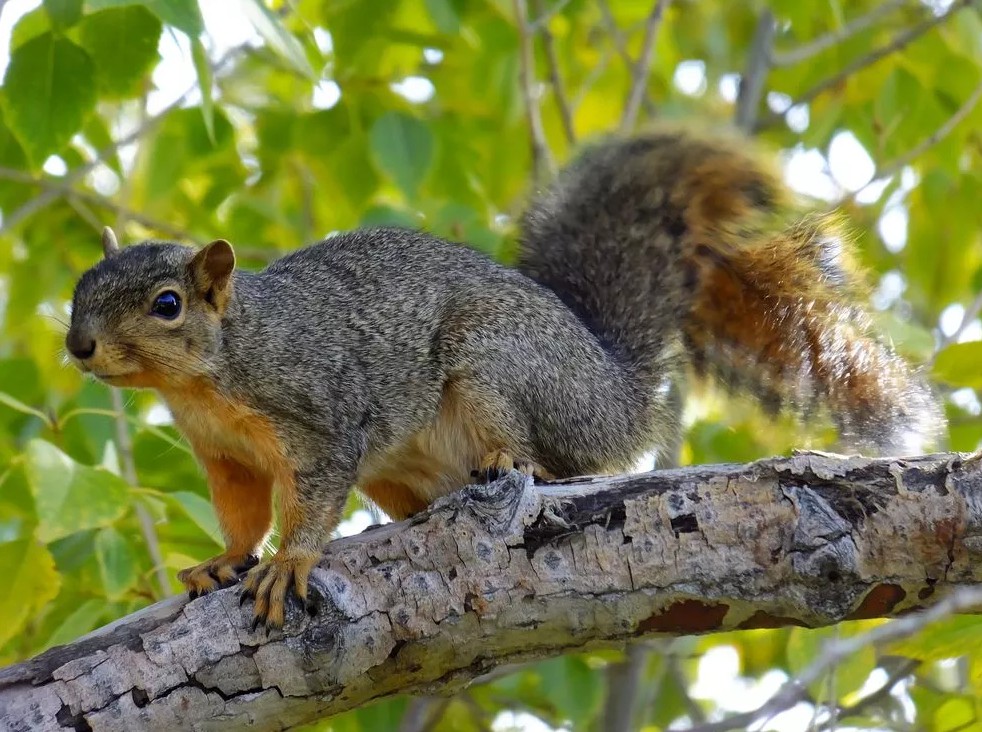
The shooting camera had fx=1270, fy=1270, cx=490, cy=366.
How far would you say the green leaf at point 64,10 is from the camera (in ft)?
7.29

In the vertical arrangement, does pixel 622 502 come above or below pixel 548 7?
below

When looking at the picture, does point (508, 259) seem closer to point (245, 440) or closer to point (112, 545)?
point (245, 440)

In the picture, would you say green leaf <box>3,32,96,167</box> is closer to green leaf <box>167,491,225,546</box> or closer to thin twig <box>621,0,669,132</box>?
green leaf <box>167,491,225,546</box>

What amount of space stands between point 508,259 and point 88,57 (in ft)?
4.32

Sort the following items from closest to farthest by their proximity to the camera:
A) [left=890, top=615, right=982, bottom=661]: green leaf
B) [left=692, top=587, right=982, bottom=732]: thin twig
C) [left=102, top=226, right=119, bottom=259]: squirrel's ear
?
[left=692, top=587, right=982, bottom=732]: thin twig
[left=890, top=615, right=982, bottom=661]: green leaf
[left=102, top=226, right=119, bottom=259]: squirrel's ear

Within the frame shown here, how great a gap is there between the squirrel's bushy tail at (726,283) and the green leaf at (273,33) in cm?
111

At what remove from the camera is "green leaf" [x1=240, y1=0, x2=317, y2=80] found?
6.51ft

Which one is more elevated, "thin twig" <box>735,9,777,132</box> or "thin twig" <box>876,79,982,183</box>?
"thin twig" <box>735,9,777,132</box>

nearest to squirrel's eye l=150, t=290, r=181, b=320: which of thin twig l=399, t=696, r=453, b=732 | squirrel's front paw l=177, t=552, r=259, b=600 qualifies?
squirrel's front paw l=177, t=552, r=259, b=600

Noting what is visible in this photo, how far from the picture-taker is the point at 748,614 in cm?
197

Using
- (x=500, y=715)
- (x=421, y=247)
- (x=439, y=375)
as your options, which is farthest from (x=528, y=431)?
(x=500, y=715)

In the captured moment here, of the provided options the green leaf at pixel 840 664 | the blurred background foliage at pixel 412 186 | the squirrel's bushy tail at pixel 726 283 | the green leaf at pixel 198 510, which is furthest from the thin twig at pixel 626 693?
the green leaf at pixel 198 510

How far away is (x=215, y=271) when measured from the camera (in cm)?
252

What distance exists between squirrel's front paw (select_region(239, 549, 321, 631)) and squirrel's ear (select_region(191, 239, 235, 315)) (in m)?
0.56
